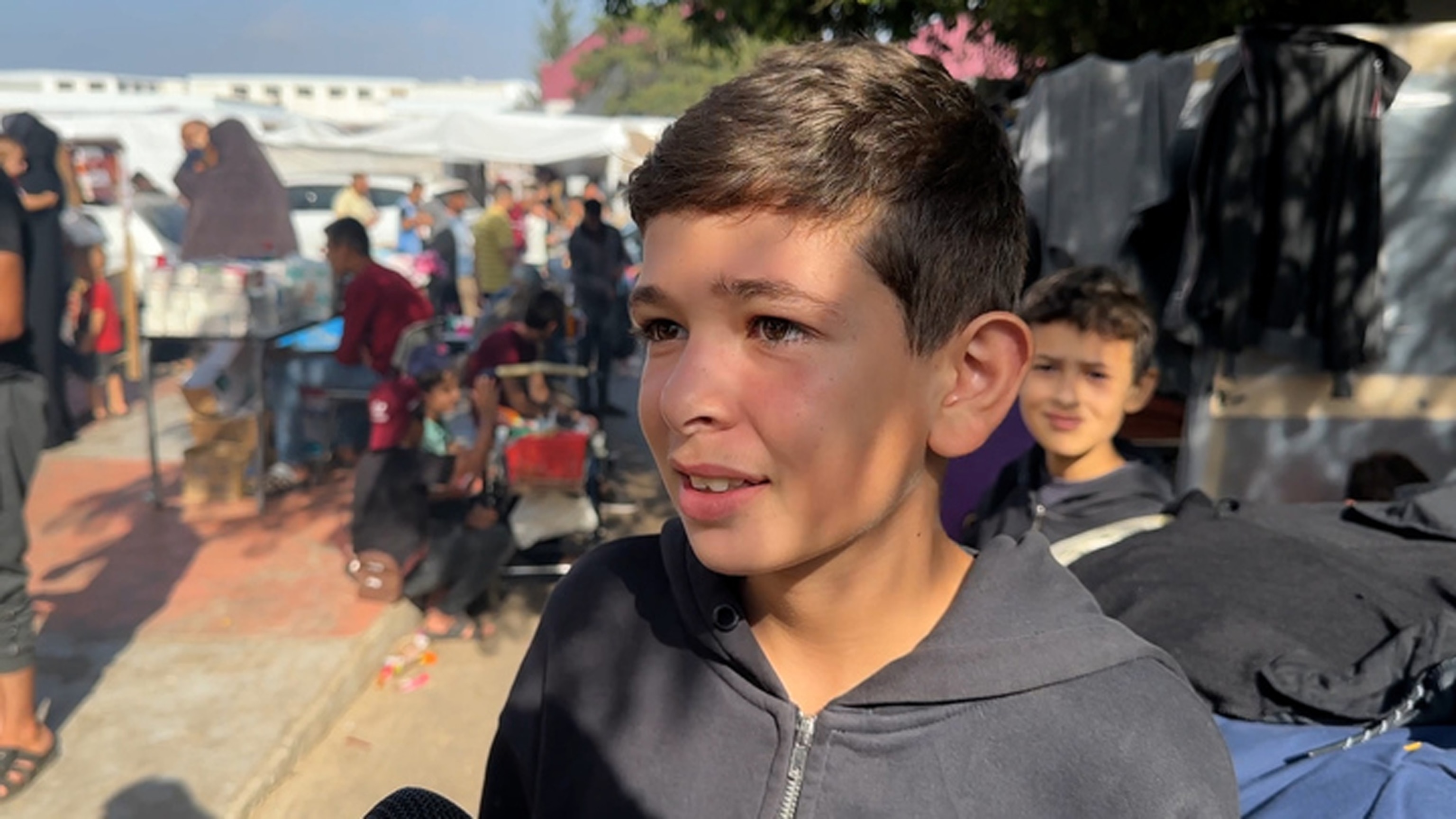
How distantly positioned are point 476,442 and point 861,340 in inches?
208

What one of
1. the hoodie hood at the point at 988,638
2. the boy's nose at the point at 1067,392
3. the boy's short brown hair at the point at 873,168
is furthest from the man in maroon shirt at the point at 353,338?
the boy's short brown hair at the point at 873,168

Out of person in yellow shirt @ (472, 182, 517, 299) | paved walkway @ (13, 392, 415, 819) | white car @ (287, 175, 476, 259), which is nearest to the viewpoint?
paved walkway @ (13, 392, 415, 819)

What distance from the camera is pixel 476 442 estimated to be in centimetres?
621

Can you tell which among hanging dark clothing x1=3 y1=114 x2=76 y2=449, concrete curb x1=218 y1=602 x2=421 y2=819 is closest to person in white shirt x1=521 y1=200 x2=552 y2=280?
hanging dark clothing x1=3 y1=114 x2=76 y2=449

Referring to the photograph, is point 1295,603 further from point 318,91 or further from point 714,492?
point 318,91

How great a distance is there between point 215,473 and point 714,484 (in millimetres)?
7169

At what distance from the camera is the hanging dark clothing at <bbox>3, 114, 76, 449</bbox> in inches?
260

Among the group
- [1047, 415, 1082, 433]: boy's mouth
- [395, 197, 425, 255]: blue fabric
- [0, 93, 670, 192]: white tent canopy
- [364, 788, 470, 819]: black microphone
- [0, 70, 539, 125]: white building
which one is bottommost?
[364, 788, 470, 819]: black microphone

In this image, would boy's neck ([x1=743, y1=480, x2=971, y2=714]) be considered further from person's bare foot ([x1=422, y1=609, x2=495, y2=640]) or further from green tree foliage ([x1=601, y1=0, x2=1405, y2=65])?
green tree foliage ([x1=601, y1=0, x2=1405, y2=65])

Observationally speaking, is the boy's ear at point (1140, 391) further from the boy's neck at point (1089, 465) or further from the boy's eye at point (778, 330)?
the boy's eye at point (778, 330)

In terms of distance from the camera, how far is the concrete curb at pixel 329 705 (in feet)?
13.2

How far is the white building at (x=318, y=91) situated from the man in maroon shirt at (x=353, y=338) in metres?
4.85

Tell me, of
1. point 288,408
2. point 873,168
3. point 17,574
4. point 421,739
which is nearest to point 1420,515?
point 873,168

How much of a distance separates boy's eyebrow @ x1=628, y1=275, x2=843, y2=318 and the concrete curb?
3.58 metres
